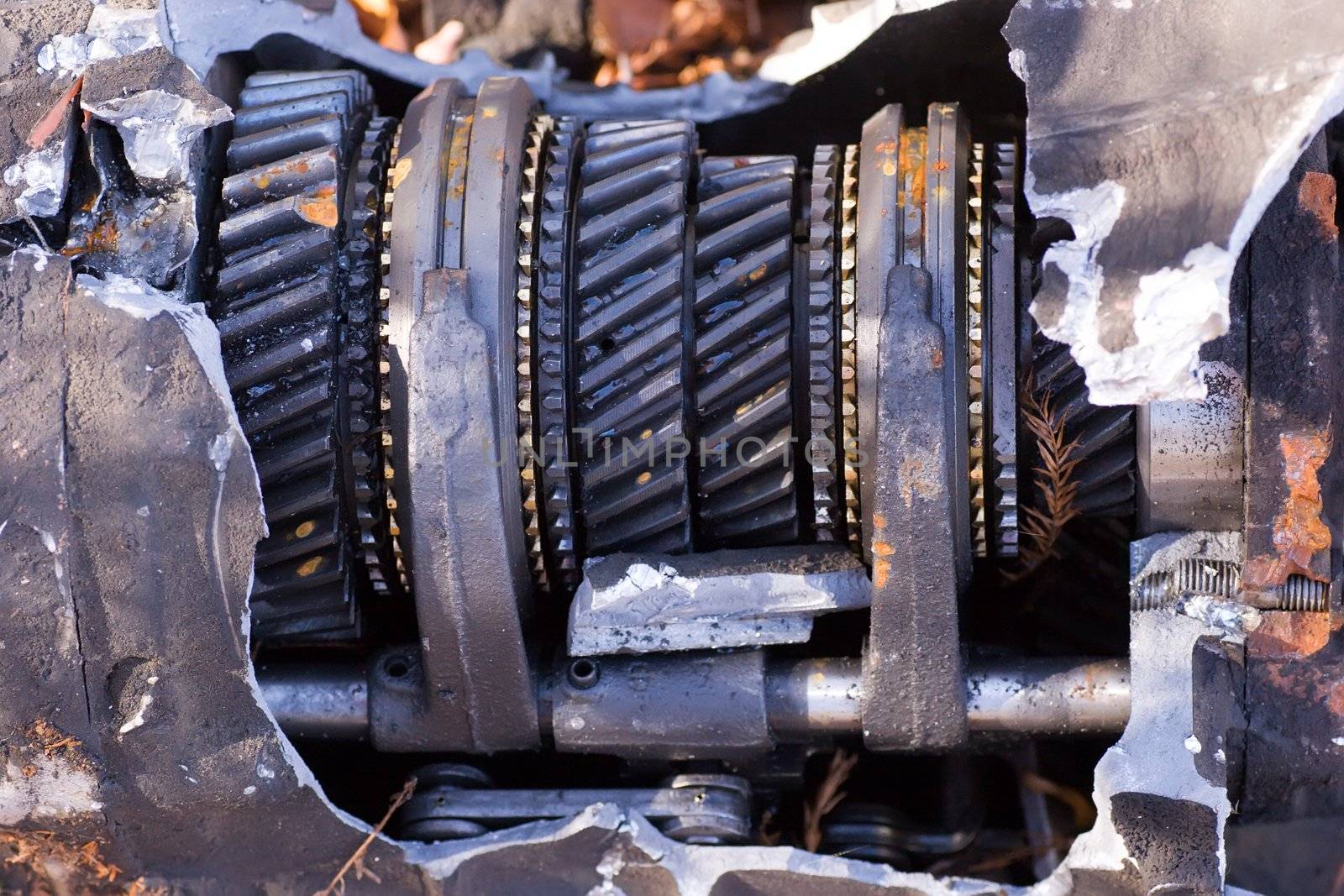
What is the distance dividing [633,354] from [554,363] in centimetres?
14

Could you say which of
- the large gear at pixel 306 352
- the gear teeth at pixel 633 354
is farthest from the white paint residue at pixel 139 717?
the gear teeth at pixel 633 354

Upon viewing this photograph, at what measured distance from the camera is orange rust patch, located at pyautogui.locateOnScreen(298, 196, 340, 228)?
2.72 metres

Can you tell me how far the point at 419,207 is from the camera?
266cm

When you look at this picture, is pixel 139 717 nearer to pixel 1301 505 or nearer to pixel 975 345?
pixel 975 345

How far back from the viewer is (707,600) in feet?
8.76

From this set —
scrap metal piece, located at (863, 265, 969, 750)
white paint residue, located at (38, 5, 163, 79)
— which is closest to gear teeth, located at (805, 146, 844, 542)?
scrap metal piece, located at (863, 265, 969, 750)

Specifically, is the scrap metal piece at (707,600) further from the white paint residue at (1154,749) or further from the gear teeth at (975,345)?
the white paint residue at (1154,749)

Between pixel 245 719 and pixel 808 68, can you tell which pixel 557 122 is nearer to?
pixel 808 68

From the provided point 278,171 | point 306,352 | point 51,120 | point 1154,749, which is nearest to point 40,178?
point 51,120

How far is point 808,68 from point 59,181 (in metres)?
1.45

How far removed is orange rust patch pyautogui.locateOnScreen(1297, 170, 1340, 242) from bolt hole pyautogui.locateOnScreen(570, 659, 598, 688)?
1.42 m

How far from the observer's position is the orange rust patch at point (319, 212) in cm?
272

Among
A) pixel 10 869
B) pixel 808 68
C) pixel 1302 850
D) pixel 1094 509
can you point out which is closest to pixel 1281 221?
pixel 1094 509

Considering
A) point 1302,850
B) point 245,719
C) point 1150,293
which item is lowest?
point 1302,850
